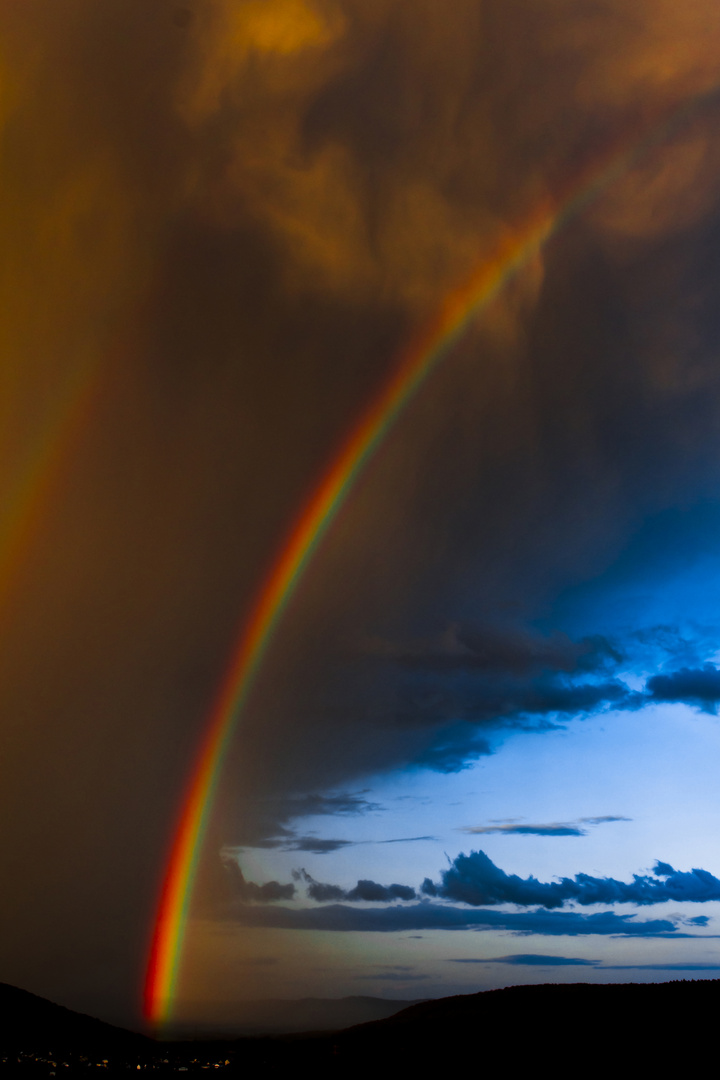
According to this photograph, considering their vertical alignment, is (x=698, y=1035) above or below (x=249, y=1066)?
above

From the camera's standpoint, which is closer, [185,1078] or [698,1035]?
[698,1035]

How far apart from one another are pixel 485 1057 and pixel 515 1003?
32.4 meters

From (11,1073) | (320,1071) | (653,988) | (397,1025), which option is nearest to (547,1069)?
(653,988)

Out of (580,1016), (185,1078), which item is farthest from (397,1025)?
(580,1016)

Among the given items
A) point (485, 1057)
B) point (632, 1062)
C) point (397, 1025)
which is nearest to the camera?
point (632, 1062)

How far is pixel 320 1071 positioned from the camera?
13400cm

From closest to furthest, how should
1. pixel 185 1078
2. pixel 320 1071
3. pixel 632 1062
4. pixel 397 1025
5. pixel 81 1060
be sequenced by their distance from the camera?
pixel 632 1062 < pixel 320 1071 < pixel 185 1078 < pixel 397 1025 < pixel 81 1060

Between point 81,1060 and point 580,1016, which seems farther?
point 81,1060

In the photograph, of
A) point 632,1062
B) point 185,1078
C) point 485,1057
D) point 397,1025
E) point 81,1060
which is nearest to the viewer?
point 632,1062

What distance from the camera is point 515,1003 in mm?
151125

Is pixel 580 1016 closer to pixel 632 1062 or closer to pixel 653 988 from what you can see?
pixel 653 988

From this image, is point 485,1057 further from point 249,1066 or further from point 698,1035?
point 249,1066

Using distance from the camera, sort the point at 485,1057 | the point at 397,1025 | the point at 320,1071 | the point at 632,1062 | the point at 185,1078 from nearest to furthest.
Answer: the point at 632,1062
the point at 485,1057
the point at 320,1071
the point at 185,1078
the point at 397,1025

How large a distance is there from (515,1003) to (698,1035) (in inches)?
1922
